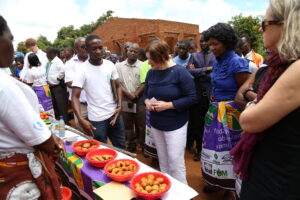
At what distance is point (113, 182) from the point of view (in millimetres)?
1629

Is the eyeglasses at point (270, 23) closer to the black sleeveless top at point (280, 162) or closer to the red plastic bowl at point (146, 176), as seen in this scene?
the black sleeveless top at point (280, 162)

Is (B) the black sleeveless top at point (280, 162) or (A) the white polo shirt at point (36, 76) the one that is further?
(A) the white polo shirt at point (36, 76)

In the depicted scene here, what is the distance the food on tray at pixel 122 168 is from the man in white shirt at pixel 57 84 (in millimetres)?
3851

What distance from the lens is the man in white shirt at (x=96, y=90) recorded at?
8.29 ft

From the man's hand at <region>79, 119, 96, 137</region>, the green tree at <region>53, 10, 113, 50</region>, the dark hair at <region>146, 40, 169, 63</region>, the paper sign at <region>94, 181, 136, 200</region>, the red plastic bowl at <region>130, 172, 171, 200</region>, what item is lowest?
the paper sign at <region>94, 181, 136, 200</region>

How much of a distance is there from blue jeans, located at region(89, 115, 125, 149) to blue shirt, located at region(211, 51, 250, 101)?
1.39 m

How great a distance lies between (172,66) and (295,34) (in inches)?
55.3

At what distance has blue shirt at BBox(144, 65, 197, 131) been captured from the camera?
7.26 feet

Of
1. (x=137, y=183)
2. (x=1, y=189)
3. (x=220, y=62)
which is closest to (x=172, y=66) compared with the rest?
(x=220, y=62)

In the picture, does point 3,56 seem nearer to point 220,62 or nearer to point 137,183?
point 137,183

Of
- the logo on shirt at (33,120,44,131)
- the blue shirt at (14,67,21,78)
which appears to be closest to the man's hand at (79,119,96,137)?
the logo on shirt at (33,120,44,131)

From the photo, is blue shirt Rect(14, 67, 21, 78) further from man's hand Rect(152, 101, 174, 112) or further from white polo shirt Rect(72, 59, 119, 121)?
man's hand Rect(152, 101, 174, 112)

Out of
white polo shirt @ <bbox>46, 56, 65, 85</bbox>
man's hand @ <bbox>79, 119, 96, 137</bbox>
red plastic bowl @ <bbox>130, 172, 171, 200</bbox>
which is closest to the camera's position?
red plastic bowl @ <bbox>130, 172, 171, 200</bbox>

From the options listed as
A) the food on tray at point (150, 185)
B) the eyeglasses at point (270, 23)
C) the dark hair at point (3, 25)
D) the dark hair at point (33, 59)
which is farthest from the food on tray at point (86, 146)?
the dark hair at point (33, 59)
